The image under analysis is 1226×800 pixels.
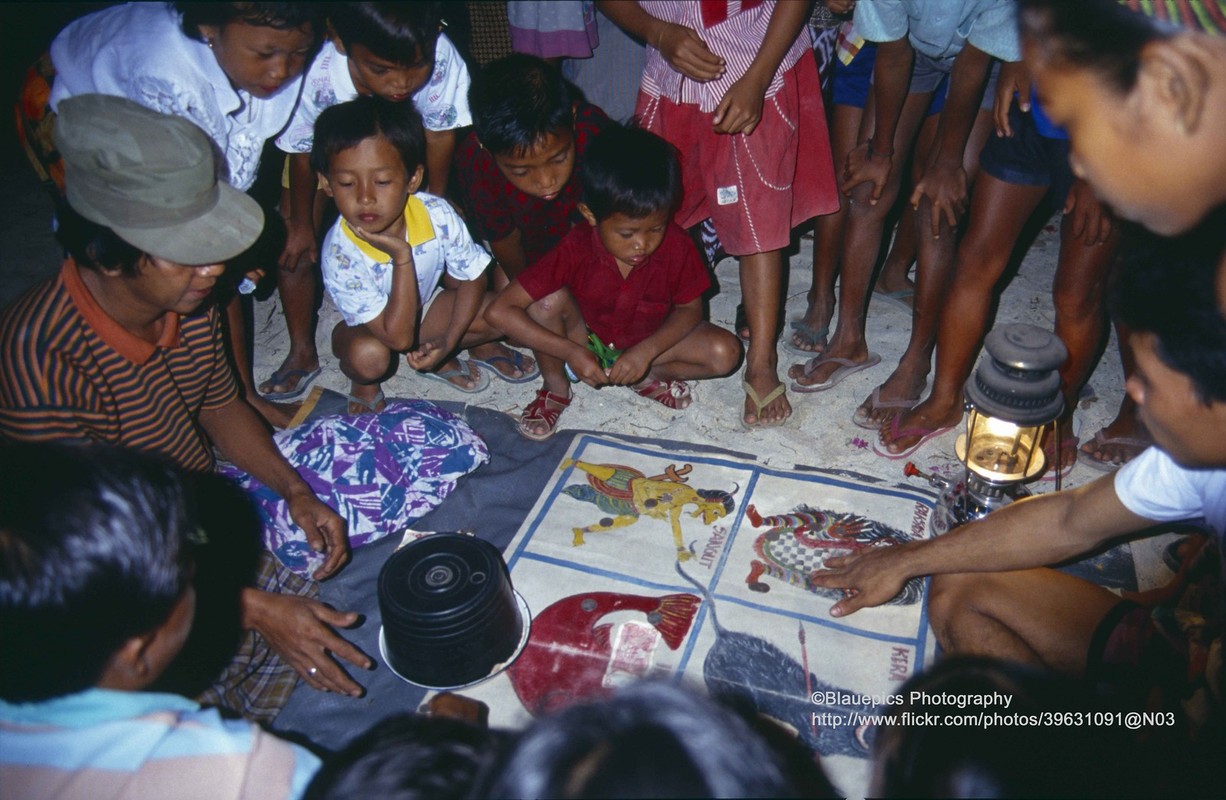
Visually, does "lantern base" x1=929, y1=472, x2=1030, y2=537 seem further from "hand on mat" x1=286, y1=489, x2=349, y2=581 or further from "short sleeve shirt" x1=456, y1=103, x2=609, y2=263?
"hand on mat" x1=286, y1=489, x2=349, y2=581

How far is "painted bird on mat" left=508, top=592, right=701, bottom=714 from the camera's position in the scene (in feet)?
6.69

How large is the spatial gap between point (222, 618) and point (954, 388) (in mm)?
2460

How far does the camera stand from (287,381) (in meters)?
3.29

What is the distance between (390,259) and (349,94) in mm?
566

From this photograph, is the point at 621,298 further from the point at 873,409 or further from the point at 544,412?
the point at 873,409

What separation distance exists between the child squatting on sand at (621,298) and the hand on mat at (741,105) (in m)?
0.21

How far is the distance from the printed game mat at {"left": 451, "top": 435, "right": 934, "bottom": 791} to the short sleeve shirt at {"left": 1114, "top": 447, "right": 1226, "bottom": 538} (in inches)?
25.9

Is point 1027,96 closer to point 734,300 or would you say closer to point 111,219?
point 734,300

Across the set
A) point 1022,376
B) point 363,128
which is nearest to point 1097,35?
point 1022,376

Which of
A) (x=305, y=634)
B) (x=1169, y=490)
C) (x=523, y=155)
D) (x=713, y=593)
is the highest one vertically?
(x=523, y=155)

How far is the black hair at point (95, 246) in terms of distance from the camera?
5.76 ft

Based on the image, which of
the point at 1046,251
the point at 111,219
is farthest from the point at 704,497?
the point at 1046,251

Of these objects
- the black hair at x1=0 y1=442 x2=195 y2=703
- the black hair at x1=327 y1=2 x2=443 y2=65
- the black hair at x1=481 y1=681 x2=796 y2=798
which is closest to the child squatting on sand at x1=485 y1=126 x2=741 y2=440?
the black hair at x1=327 y1=2 x2=443 y2=65

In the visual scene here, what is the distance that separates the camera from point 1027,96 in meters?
2.28
